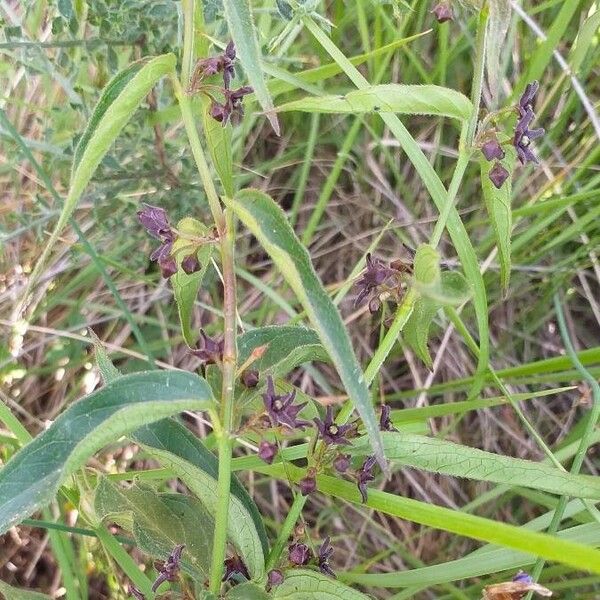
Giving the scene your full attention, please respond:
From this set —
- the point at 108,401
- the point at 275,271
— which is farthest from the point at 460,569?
the point at 275,271

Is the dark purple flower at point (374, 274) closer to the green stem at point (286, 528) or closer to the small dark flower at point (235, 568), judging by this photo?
the green stem at point (286, 528)

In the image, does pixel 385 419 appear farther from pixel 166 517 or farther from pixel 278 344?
pixel 166 517

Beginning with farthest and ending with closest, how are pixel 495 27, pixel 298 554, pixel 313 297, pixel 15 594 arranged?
pixel 15 594 < pixel 298 554 < pixel 495 27 < pixel 313 297

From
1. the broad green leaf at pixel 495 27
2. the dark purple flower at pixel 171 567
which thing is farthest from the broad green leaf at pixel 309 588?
the broad green leaf at pixel 495 27

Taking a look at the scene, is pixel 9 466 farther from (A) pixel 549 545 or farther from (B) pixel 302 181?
(B) pixel 302 181

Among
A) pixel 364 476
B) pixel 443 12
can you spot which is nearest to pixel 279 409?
pixel 364 476

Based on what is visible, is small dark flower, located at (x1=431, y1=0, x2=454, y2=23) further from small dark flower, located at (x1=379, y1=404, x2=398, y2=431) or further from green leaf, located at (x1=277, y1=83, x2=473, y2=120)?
small dark flower, located at (x1=379, y1=404, x2=398, y2=431)

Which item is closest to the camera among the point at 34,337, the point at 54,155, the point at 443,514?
the point at 443,514
